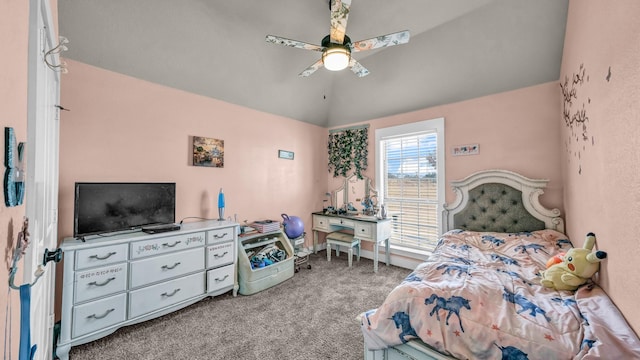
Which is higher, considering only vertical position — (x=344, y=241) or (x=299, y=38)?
(x=299, y=38)

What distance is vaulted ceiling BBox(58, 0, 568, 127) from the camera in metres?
2.18

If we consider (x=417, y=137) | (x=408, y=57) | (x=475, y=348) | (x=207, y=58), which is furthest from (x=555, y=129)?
(x=207, y=58)

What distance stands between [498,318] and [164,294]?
8.43 feet

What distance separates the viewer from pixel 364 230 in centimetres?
353

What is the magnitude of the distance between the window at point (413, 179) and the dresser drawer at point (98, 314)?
3409mm

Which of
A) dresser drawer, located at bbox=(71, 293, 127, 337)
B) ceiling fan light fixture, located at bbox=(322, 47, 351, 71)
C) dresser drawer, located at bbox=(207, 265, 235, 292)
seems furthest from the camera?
dresser drawer, located at bbox=(207, 265, 235, 292)

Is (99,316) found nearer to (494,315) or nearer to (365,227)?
(494,315)

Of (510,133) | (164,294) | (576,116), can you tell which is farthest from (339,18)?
(164,294)

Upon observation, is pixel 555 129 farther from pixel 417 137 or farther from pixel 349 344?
pixel 349 344

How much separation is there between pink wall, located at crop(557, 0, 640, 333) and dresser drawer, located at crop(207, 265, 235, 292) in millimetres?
2897

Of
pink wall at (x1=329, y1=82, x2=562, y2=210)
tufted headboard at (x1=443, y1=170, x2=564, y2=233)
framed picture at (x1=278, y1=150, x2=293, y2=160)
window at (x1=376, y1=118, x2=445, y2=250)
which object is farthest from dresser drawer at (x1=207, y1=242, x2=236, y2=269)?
pink wall at (x1=329, y1=82, x2=562, y2=210)

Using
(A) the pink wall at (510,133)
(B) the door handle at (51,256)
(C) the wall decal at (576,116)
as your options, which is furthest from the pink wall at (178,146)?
(C) the wall decal at (576,116)

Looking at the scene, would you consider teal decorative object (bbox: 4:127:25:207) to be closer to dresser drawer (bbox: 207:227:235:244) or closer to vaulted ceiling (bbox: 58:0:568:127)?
dresser drawer (bbox: 207:227:235:244)

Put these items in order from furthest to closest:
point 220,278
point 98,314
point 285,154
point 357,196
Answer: point 357,196, point 285,154, point 220,278, point 98,314
